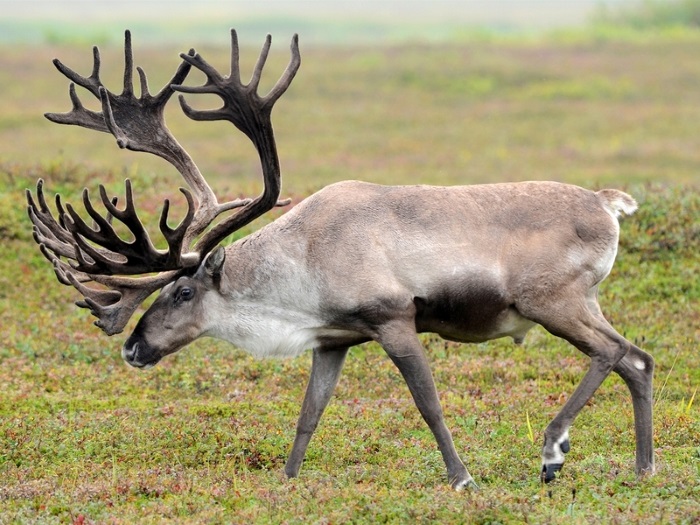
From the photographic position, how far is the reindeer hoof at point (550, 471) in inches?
295

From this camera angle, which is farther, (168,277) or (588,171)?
(588,171)

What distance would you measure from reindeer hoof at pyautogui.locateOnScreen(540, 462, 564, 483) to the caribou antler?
2.64 meters

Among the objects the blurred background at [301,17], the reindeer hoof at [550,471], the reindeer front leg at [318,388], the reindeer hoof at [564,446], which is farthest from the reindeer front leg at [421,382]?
the blurred background at [301,17]

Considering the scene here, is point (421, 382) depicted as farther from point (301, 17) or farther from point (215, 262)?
point (301, 17)

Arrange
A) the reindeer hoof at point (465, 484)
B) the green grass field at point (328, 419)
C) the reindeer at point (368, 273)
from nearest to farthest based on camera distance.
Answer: the green grass field at point (328, 419), the reindeer hoof at point (465, 484), the reindeer at point (368, 273)

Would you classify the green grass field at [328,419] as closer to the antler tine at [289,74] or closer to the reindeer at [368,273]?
the reindeer at [368,273]

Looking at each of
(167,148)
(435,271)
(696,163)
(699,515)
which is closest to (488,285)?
(435,271)

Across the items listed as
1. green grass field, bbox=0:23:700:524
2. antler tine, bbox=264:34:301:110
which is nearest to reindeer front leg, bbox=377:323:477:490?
green grass field, bbox=0:23:700:524

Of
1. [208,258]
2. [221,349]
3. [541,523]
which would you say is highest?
[208,258]

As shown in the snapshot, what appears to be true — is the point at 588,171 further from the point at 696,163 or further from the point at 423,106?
the point at 423,106

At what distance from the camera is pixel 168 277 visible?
811 cm

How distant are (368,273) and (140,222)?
1686mm

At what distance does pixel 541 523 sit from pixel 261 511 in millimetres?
1669

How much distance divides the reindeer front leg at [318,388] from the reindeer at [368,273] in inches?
0.4
